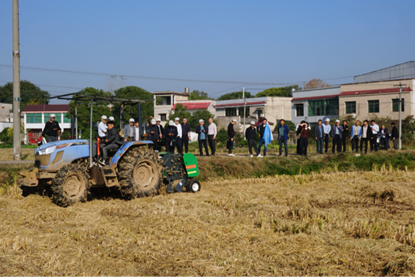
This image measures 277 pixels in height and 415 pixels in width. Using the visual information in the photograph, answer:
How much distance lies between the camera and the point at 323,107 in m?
51.2

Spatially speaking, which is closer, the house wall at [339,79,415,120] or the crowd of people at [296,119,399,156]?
the crowd of people at [296,119,399,156]

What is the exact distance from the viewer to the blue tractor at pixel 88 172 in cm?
979

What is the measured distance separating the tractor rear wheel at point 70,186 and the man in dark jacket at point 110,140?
32.0 inches

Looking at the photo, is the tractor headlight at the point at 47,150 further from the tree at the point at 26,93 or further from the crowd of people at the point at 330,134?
the tree at the point at 26,93

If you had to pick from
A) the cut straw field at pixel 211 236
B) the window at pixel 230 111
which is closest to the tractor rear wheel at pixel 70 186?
the cut straw field at pixel 211 236

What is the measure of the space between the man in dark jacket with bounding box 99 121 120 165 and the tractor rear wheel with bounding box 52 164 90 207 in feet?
2.67

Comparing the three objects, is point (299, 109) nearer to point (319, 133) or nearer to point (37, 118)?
point (319, 133)

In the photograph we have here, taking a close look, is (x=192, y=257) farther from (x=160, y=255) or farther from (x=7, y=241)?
(x=7, y=241)

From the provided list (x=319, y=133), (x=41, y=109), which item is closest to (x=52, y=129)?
(x=319, y=133)

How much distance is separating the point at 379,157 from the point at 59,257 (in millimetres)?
16959

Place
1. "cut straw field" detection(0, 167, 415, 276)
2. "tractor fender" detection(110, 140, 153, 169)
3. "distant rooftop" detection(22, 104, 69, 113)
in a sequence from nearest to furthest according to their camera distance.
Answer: "cut straw field" detection(0, 167, 415, 276) < "tractor fender" detection(110, 140, 153, 169) < "distant rooftop" detection(22, 104, 69, 113)

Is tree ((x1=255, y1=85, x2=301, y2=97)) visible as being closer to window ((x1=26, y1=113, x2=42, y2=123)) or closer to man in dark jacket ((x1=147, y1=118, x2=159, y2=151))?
window ((x1=26, y1=113, x2=42, y2=123))

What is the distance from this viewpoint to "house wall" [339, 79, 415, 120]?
142ft

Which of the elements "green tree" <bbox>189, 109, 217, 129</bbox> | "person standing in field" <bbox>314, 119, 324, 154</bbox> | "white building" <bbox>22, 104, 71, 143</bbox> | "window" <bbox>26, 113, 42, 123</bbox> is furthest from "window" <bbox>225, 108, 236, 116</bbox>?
"person standing in field" <bbox>314, 119, 324, 154</bbox>
